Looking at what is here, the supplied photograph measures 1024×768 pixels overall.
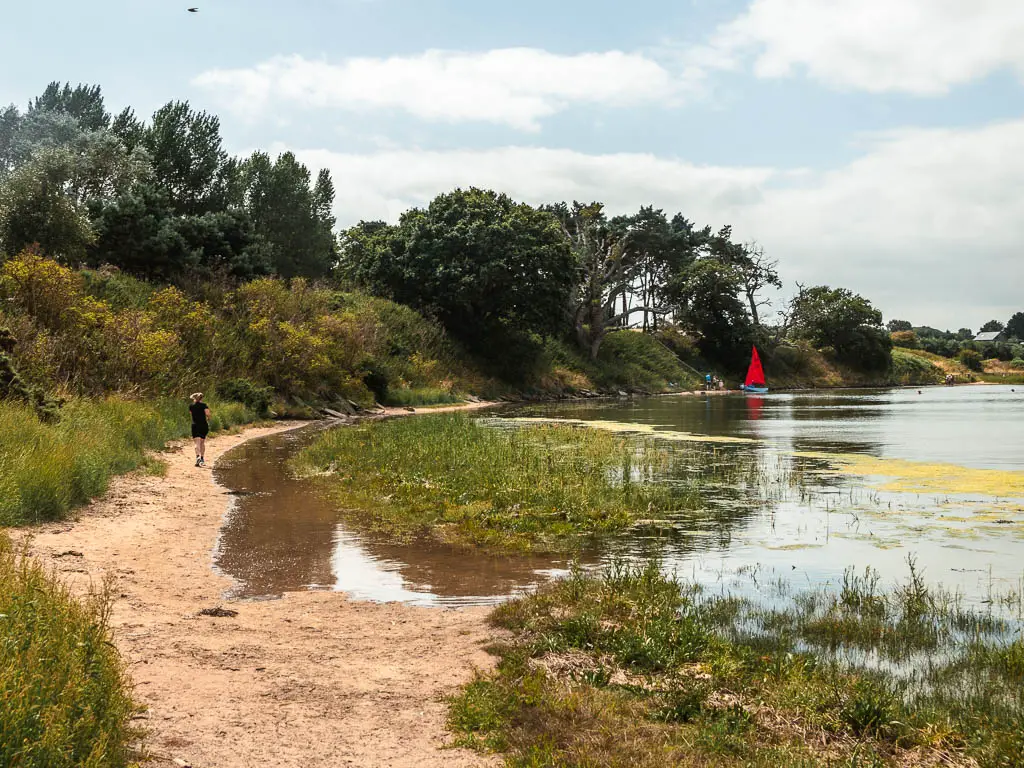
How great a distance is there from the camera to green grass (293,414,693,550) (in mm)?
13781

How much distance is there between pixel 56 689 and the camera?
5152 mm

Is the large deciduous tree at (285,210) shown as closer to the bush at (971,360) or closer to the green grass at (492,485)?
the green grass at (492,485)

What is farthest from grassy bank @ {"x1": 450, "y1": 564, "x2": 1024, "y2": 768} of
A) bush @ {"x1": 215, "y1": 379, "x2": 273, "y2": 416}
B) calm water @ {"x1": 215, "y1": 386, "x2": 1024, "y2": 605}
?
bush @ {"x1": 215, "y1": 379, "x2": 273, "y2": 416}

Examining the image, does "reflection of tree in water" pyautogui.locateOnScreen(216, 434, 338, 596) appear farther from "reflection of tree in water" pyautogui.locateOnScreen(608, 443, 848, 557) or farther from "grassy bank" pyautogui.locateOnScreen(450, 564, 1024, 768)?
"reflection of tree in water" pyautogui.locateOnScreen(608, 443, 848, 557)

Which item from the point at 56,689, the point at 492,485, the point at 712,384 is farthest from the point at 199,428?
the point at 712,384

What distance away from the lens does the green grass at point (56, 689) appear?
4.50 m

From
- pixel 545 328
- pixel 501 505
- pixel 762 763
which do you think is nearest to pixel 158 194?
pixel 545 328

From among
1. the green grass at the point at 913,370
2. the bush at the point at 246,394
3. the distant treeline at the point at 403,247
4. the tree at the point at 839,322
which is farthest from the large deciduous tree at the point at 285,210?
the green grass at the point at 913,370

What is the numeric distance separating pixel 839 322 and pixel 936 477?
78.0 meters

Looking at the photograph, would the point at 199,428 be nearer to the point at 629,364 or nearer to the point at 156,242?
the point at 156,242

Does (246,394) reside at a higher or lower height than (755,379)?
higher

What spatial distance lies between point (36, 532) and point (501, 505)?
7077 millimetres

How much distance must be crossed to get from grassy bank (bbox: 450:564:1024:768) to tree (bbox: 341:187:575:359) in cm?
4927

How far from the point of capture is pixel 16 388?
18.0 meters
